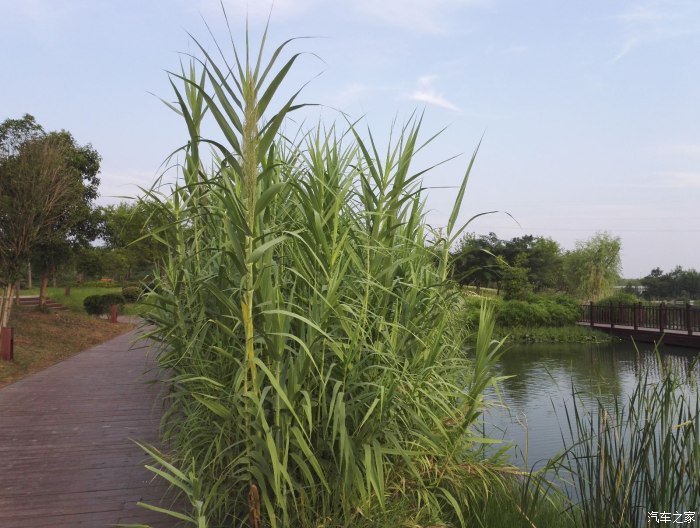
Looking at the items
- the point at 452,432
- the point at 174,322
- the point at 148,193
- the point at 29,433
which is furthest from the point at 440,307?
the point at 29,433

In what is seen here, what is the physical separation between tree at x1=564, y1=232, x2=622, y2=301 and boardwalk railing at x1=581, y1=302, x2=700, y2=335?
12396mm

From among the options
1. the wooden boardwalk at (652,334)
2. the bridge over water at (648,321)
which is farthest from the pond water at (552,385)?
the bridge over water at (648,321)

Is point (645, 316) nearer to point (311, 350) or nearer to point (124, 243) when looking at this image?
point (124, 243)

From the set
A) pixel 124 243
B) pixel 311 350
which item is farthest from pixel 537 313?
pixel 311 350

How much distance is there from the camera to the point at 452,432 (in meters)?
3.60

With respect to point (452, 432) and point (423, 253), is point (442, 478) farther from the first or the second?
point (423, 253)

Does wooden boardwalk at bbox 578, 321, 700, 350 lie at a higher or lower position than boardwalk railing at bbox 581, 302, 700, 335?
lower

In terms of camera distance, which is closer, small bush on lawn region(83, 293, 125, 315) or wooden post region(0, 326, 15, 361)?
wooden post region(0, 326, 15, 361)

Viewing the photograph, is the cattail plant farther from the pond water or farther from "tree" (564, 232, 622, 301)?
"tree" (564, 232, 622, 301)

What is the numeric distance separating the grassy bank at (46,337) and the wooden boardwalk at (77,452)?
1404 mm

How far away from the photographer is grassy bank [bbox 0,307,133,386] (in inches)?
390

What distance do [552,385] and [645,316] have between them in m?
11.7

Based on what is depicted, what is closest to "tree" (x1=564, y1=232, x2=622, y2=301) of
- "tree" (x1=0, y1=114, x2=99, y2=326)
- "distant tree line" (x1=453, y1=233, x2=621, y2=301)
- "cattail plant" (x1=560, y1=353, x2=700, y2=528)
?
"distant tree line" (x1=453, y1=233, x2=621, y2=301)

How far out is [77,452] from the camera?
4.85 meters
